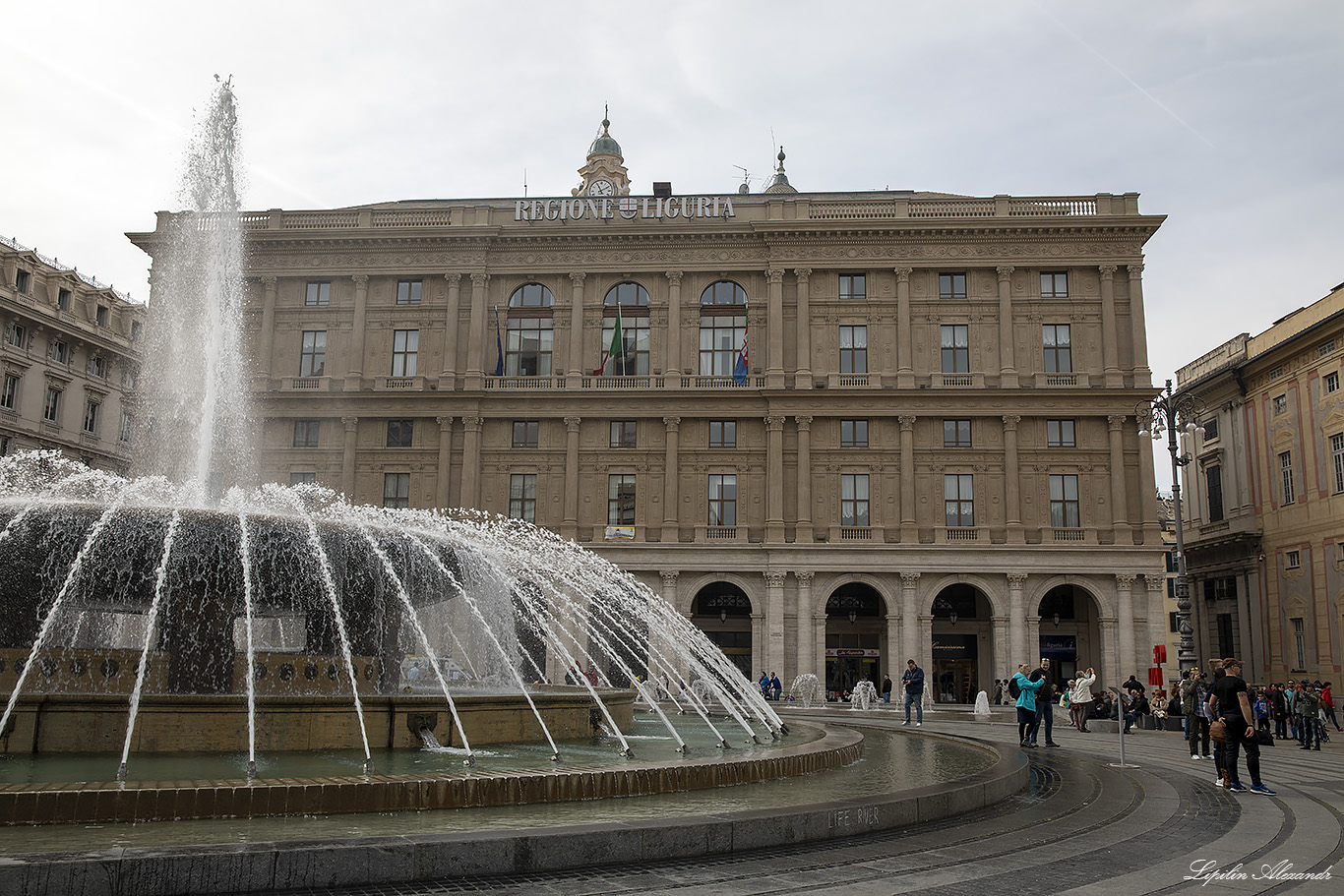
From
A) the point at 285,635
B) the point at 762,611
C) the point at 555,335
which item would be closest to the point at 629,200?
the point at 555,335

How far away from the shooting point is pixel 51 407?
52.1m

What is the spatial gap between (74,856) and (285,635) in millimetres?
20935

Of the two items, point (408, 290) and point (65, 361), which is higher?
point (408, 290)

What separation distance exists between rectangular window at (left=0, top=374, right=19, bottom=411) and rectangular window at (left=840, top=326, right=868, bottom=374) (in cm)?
3806

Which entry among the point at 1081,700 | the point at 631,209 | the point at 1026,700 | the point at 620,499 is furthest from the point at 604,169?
the point at 1026,700

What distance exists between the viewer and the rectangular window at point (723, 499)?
44906 millimetres

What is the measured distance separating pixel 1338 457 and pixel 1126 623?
33.6ft

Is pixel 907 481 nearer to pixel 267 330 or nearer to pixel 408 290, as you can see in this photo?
pixel 408 290

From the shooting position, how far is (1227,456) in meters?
50.8

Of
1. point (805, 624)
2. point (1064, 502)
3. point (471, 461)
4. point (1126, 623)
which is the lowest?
point (805, 624)

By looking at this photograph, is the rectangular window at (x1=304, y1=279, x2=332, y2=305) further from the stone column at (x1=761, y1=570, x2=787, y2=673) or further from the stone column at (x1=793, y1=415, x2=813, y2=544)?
the stone column at (x1=761, y1=570, x2=787, y2=673)

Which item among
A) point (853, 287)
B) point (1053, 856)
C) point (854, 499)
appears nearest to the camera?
point (1053, 856)

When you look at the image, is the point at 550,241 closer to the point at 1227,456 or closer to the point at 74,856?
the point at 1227,456

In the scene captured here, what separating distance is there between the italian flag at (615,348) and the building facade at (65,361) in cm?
2688
